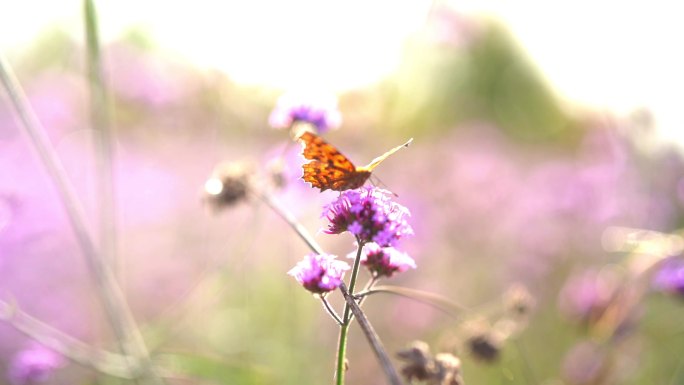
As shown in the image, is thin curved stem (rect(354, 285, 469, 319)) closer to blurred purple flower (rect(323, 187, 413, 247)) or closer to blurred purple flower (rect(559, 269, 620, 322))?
blurred purple flower (rect(323, 187, 413, 247))

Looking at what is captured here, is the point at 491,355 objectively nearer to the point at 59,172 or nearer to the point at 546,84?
the point at 59,172

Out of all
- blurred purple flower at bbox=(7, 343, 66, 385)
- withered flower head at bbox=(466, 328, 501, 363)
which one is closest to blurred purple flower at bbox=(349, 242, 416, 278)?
withered flower head at bbox=(466, 328, 501, 363)

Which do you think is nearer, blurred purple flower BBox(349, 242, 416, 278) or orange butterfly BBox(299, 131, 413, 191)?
orange butterfly BBox(299, 131, 413, 191)

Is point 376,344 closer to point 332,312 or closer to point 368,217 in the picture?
point 332,312

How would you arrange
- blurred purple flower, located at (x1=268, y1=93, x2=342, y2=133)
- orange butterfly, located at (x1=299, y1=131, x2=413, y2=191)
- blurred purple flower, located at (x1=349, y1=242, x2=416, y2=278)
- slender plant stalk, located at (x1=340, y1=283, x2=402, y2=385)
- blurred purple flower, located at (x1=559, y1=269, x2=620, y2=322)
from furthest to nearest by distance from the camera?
blurred purple flower, located at (x1=559, y1=269, x2=620, y2=322)
blurred purple flower, located at (x1=268, y1=93, x2=342, y2=133)
blurred purple flower, located at (x1=349, y1=242, x2=416, y2=278)
orange butterfly, located at (x1=299, y1=131, x2=413, y2=191)
slender plant stalk, located at (x1=340, y1=283, x2=402, y2=385)

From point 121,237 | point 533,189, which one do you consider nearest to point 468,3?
point 533,189

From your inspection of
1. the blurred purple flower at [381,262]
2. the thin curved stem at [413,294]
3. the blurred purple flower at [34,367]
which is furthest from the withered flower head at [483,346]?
the blurred purple flower at [34,367]
